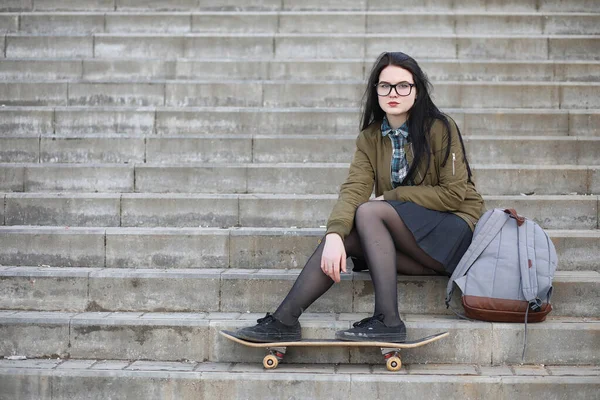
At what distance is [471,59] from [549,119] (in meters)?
1.38

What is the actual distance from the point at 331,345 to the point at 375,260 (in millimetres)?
500

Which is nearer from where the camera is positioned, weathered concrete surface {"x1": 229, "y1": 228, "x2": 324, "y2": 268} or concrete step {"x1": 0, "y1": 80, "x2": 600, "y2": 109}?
weathered concrete surface {"x1": 229, "y1": 228, "x2": 324, "y2": 268}

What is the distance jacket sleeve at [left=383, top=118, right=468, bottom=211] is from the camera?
4406 millimetres

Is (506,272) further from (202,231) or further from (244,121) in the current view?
(244,121)

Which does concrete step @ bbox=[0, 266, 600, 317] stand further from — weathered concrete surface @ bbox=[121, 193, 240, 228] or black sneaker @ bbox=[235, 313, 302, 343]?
weathered concrete surface @ bbox=[121, 193, 240, 228]

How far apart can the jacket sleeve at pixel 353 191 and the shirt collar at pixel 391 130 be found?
0.39ft

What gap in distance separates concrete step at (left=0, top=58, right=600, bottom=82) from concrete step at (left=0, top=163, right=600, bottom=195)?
156 centimetres

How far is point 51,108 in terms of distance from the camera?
6.78 m

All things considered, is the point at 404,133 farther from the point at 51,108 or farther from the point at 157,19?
the point at 157,19

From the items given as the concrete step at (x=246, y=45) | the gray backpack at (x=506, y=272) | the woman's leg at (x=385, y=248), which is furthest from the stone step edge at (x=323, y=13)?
the woman's leg at (x=385, y=248)

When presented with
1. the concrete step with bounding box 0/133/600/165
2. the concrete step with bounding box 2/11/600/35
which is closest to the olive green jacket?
the concrete step with bounding box 0/133/600/165

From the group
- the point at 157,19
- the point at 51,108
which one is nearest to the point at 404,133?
the point at 51,108

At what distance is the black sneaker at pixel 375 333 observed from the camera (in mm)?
4070

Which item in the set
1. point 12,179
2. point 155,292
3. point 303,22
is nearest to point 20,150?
point 12,179
